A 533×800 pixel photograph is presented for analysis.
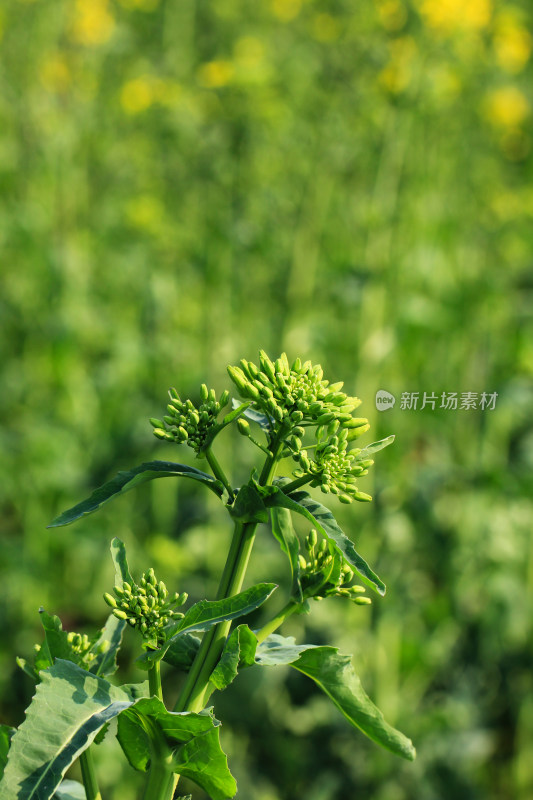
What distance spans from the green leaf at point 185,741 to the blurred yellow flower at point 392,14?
1.90 meters

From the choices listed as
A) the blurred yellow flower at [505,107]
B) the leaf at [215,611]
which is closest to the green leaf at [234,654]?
A: the leaf at [215,611]

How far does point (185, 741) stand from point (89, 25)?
8.92ft

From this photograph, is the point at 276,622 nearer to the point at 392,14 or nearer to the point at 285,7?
the point at 392,14

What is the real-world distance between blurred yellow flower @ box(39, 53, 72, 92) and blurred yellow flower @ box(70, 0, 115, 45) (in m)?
0.11

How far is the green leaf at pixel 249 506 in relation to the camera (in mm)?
398

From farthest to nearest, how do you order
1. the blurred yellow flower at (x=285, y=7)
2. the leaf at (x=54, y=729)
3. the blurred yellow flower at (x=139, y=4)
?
the blurred yellow flower at (x=285, y=7) → the blurred yellow flower at (x=139, y=4) → the leaf at (x=54, y=729)

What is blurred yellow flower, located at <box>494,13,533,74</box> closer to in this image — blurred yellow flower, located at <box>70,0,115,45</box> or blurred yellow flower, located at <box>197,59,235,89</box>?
blurred yellow flower, located at <box>197,59,235,89</box>

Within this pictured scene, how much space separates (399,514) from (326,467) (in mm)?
1568

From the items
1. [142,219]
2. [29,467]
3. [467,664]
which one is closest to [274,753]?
[467,664]

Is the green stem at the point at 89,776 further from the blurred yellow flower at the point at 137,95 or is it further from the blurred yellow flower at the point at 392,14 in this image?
the blurred yellow flower at the point at 137,95

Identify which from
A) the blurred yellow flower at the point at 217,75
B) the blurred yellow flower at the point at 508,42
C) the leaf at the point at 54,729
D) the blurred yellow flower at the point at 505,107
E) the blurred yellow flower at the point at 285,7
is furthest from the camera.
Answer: the blurred yellow flower at the point at 285,7

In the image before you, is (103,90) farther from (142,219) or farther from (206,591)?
(206,591)

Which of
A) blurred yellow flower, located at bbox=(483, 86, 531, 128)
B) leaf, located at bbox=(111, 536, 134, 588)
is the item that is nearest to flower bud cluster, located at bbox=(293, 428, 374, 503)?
leaf, located at bbox=(111, 536, 134, 588)

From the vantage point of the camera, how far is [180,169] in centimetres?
252
